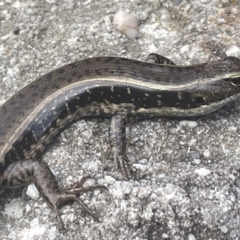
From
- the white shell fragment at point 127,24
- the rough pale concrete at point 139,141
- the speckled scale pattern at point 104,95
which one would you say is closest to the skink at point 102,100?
the speckled scale pattern at point 104,95

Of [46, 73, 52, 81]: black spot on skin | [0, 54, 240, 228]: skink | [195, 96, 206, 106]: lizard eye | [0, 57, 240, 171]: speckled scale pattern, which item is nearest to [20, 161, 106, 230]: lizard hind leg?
[0, 54, 240, 228]: skink

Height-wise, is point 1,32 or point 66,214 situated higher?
point 1,32

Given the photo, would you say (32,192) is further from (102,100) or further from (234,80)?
(234,80)

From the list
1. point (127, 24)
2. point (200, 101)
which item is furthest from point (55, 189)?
point (127, 24)

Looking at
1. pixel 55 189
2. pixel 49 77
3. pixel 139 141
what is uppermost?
pixel 49 77

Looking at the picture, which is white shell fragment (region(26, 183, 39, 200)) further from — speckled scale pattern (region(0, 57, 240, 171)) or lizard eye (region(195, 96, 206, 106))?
lizard eye (region(195, 96, 206, 106))

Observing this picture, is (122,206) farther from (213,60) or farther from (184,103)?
(213,60)

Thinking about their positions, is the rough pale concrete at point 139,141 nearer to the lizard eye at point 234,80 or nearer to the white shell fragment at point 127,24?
the white shell fragment at point 127,24

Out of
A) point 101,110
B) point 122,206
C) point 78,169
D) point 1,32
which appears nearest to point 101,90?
point 101,110

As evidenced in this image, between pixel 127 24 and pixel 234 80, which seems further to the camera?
pixel 127 24

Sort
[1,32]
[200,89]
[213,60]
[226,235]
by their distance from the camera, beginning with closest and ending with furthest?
[226,235], [200,89], [213,60], [1,32]
